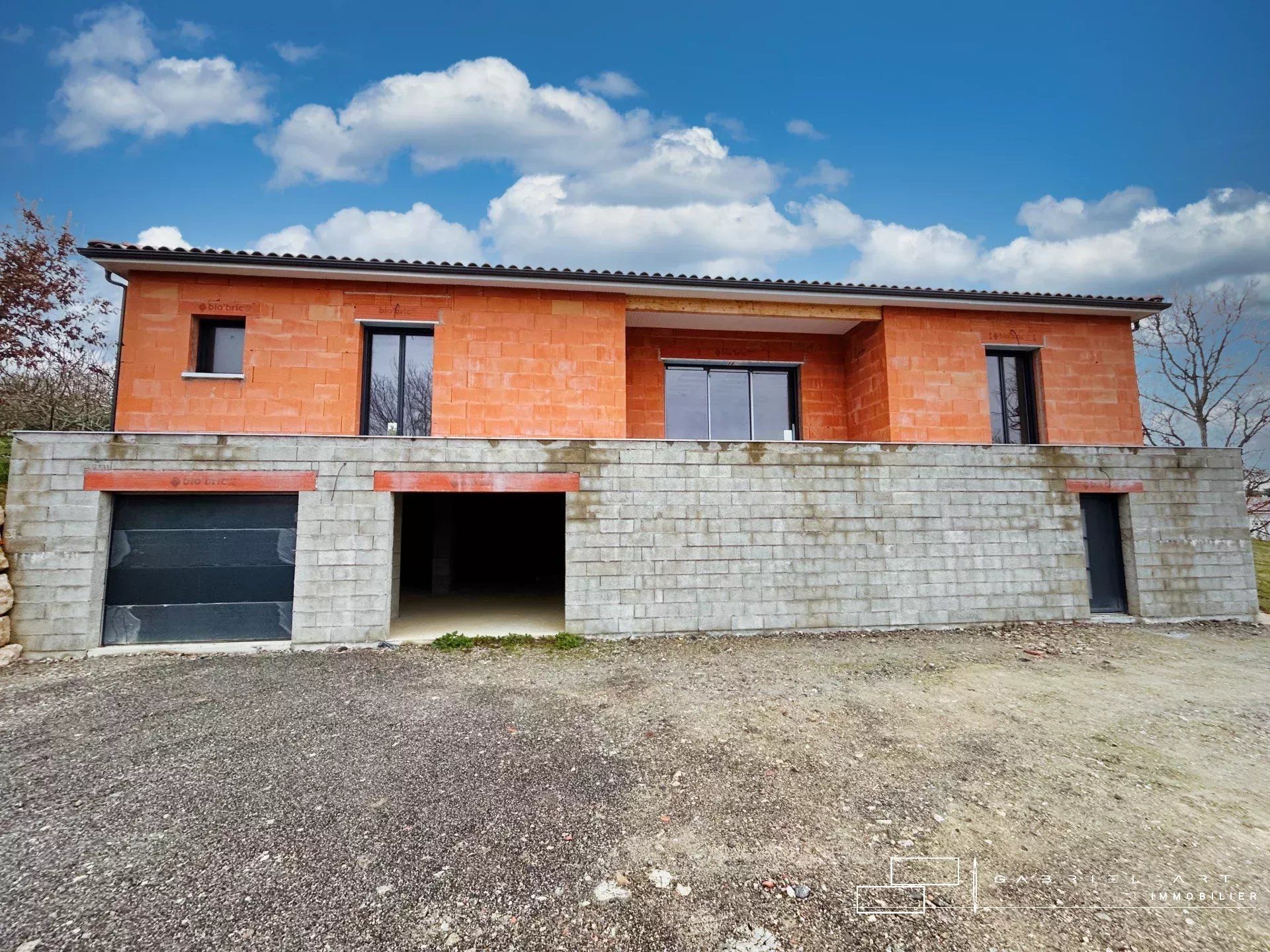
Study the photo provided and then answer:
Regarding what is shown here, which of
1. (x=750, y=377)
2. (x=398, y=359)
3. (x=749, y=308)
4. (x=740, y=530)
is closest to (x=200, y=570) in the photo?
(x=398, y=359)

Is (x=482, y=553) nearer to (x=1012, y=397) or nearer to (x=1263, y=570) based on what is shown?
(x=1012, y=397)

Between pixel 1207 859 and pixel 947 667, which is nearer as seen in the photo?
pixel 1207 859

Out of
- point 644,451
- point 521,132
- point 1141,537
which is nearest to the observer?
point 644,451

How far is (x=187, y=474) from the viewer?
652cm

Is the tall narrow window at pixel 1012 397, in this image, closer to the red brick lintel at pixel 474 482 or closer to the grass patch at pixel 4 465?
the red brick lintel at pixel 474 482

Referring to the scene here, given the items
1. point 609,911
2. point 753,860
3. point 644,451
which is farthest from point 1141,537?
point 609,911

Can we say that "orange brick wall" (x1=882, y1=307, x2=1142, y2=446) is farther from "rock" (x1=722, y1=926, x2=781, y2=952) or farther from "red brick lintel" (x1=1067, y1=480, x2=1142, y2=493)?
"rock" (x1=722, y1=926, x2=781, y2=952)

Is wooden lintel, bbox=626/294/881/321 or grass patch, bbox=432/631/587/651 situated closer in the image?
grass patch, bbox=432/631/587/651

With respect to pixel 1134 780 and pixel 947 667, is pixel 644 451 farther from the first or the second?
pixel 1134 780

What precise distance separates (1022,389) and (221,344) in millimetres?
14089

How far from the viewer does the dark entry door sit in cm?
817

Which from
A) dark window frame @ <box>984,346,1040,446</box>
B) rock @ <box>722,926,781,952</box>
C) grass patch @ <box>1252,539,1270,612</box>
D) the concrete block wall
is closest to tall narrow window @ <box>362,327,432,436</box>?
the concrete block wall

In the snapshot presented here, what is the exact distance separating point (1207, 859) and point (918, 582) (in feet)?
16.5

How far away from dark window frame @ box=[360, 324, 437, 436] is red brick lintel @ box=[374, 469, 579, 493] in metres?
1.44
